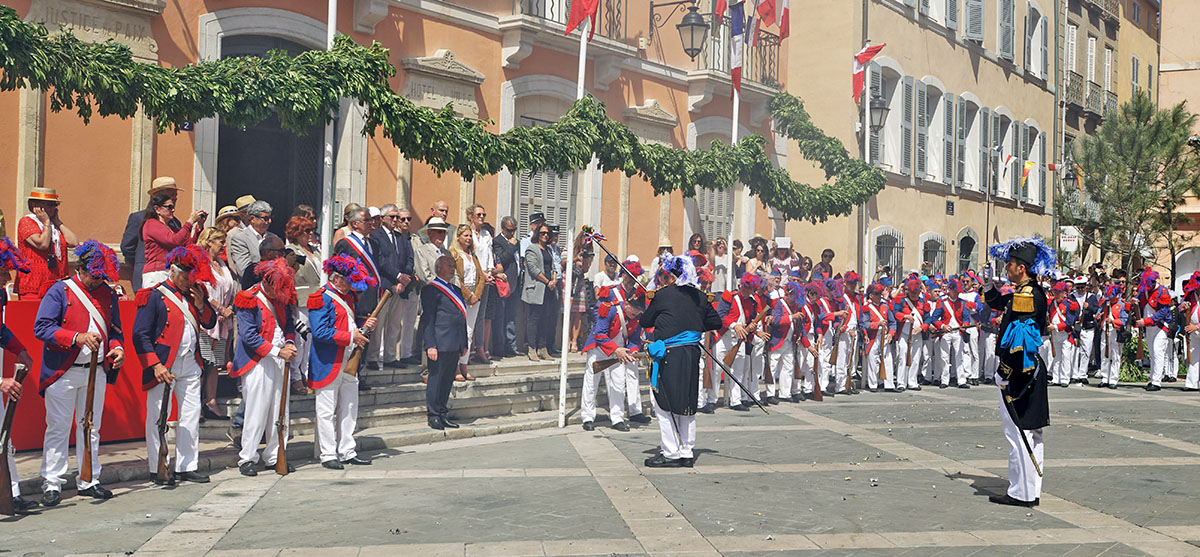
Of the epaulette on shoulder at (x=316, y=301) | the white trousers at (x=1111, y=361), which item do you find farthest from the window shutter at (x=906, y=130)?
the epaulette on shoulder at (x=316, y=301)

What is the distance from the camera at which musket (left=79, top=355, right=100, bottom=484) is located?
8.05m

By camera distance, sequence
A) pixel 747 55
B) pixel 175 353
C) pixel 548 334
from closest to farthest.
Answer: pixel 175 353 < pixel 548 334 < pixel 747 55

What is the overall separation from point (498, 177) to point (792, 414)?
5847 millimetres

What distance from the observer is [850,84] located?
24562mm

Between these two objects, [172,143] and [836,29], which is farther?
[836,29]

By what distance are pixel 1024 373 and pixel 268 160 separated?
9966 millimetres

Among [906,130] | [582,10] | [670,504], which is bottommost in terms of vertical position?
[670,504]

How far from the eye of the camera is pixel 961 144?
98.0ft

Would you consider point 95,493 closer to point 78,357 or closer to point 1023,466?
point 78,357

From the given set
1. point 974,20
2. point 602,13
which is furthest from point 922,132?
point 602,13

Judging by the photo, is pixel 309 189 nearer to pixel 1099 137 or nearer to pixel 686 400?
pixel 686 400

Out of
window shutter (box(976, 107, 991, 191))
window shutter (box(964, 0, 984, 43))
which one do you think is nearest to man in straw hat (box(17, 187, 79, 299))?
window shutter (box(964, 0, 984, 43))

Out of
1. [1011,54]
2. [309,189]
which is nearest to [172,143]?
[309,189]

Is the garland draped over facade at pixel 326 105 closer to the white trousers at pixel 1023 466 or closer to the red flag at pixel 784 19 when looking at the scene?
the red flag at pixel 784 19
